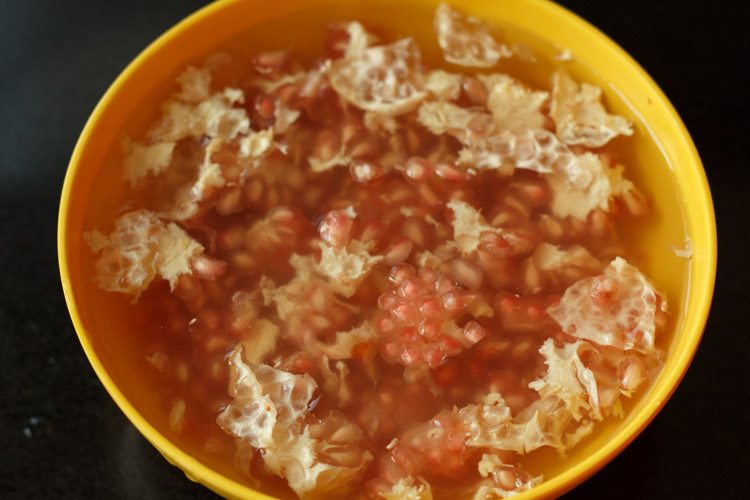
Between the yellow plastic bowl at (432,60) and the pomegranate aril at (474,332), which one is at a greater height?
the yellow plastic bowl at (432,60)

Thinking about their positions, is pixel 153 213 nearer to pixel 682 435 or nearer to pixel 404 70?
pixel 404 70

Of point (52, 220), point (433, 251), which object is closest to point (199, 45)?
point (52, 220)

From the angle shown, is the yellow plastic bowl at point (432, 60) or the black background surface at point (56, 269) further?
the black background surface at point (56, 269)

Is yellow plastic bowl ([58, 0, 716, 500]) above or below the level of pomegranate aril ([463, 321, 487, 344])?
above

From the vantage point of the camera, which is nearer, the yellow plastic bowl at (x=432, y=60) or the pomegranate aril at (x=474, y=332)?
the yellow plastic bowl at (x=432, y=60)

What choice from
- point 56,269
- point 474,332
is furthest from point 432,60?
point 56,269
